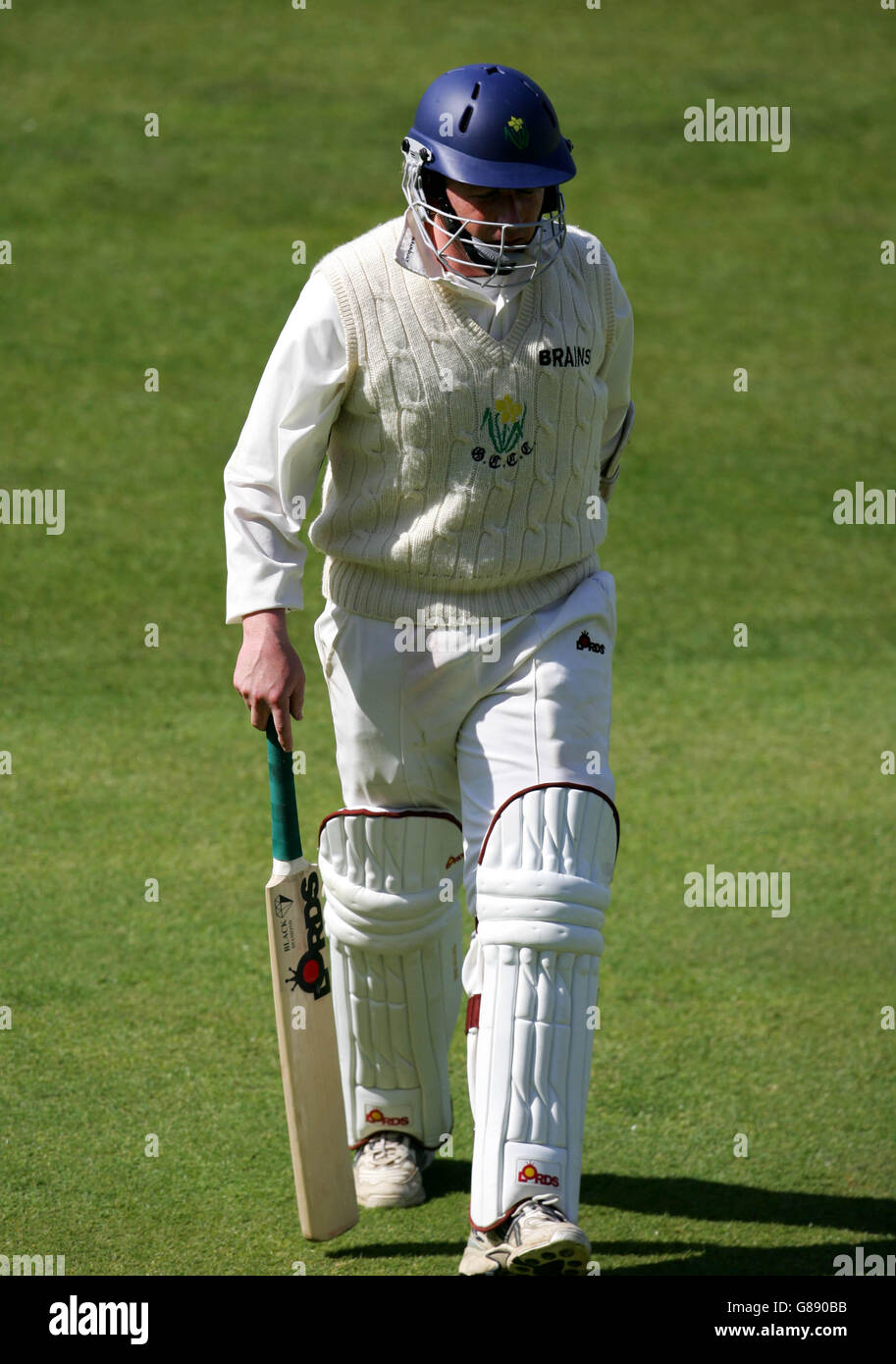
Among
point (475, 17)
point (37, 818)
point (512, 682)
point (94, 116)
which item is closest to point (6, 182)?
point (94, 116)

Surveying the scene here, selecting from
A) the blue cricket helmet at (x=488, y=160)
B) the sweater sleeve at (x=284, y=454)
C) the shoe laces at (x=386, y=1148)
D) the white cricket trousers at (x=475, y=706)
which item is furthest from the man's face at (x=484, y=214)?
the shoe laces at (x=386, y=1148)

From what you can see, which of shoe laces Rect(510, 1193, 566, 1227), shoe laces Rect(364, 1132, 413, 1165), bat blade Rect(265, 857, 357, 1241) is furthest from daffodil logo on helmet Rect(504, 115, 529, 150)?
shoe laces Rect(364, 1132, 413, 1165)

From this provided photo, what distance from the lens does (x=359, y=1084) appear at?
137 inches

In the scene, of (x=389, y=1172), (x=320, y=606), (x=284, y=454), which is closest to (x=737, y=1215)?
(x=389, y=1172)

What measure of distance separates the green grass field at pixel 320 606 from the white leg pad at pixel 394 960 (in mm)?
193

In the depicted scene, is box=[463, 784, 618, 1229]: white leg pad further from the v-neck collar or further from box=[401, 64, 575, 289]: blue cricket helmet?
box=[401, 64, 575, 289]: blue cricket helmet

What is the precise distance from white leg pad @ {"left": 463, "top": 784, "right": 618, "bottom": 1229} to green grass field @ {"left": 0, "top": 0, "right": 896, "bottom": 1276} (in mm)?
457

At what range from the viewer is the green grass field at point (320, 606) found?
350 centimetres

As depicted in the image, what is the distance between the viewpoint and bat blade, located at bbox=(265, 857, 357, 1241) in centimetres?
309

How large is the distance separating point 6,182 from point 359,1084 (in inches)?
292

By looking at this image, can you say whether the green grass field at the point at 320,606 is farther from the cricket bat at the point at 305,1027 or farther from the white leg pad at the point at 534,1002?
the white leg pad at the point at 534,1002

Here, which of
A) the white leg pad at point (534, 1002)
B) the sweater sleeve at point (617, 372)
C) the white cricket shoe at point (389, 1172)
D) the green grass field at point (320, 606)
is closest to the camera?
the white leg pad at point (534, 1002)

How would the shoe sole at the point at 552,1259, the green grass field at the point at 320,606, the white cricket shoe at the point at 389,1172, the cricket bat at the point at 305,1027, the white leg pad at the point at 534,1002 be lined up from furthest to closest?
1. the green grass field at the point at 320,606
2. the white cricket shoe at the point at 389,1172
3. the cricket bat at the point at 305,1027
4. the white leg pad at the point at 534,1002
5. the shoe sole at the point at 552,1259
